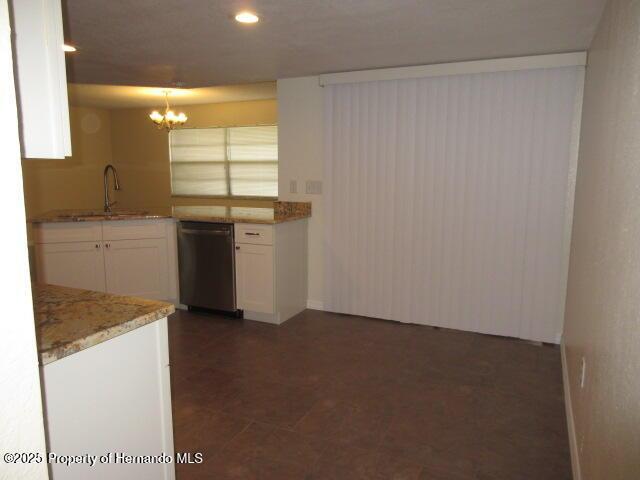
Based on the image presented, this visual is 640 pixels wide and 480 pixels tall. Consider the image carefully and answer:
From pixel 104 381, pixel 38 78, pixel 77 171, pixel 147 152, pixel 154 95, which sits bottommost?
pixel 104 381

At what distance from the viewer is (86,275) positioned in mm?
4078

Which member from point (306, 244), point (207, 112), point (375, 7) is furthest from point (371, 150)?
point (207, 112)

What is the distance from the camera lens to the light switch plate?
4.33 meters

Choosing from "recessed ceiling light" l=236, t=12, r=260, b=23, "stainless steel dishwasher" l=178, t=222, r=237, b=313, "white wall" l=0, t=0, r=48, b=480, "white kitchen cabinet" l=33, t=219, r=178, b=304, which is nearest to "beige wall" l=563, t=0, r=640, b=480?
"white wall" l=0, t=0, r=48, b=480

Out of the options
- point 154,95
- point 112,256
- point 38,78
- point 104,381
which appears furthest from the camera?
point 154,95

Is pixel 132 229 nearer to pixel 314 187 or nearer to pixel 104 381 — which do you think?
pixel 314 187

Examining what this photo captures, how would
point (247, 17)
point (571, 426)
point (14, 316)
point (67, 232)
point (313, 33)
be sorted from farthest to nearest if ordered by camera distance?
point (67, 232)
point (313, 33)
point (247, 17)
point (571, 426)
point (14, 316)

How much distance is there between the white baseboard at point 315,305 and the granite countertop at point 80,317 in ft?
9.70

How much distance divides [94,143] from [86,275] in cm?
451

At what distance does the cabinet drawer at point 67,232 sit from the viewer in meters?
3.90

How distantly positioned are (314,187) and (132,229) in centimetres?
175

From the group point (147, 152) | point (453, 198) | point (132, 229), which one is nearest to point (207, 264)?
point (132, 229)

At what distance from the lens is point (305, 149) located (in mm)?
4367

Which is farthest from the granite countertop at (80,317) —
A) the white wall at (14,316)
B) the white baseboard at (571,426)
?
the white baseboard at (571,426)
